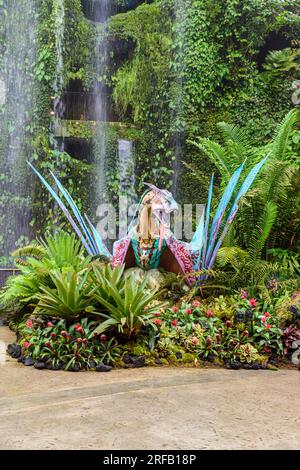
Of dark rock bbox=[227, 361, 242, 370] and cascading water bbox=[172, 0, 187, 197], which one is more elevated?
cascading water bbox=[172, 0, 187, 197]

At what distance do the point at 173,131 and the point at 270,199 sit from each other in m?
5.80

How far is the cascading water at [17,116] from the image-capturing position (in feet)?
39.6

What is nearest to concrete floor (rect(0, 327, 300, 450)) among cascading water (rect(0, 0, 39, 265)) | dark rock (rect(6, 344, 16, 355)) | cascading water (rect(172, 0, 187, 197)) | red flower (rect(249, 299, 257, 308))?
dark rock (rect(6, 344, 16, 355))

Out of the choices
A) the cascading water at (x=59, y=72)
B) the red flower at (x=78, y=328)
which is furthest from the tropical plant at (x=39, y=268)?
the cascading water at (x=59, y=72)

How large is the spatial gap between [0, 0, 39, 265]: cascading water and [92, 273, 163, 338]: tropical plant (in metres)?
7.25

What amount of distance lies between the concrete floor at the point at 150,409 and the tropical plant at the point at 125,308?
0.48m

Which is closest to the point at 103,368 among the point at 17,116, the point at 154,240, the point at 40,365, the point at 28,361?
the point at 40,365

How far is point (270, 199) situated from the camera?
729 cm

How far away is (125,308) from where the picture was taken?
4.98m

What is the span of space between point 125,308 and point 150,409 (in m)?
1.66

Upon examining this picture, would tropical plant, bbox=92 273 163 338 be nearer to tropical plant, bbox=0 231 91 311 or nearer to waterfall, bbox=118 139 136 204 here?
tropical plant, bbox=0 231 91 311

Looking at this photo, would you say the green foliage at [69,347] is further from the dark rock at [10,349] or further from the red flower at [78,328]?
the dark rock at [10,349]

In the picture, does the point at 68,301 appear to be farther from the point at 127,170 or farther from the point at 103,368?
the point at 127,170

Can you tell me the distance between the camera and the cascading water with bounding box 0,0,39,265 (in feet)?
39.6
